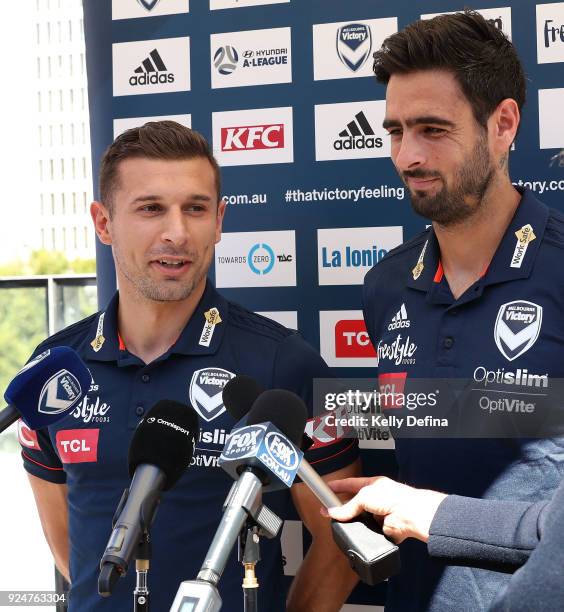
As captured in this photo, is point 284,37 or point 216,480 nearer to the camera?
point 216,480

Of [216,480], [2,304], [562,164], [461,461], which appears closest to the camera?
[461,461]

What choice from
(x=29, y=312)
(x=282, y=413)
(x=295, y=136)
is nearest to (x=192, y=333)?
(x=295, y=136)

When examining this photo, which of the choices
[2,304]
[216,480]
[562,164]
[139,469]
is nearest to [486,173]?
[562,164]

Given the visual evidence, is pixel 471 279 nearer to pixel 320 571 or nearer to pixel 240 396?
pixel 240 396

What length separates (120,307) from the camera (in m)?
1.99

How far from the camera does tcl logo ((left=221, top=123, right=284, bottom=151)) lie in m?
2.30

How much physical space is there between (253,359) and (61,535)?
2.41 ft

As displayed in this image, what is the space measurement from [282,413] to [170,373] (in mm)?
799

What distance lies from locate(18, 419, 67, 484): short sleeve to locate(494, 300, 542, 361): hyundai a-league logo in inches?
41.4

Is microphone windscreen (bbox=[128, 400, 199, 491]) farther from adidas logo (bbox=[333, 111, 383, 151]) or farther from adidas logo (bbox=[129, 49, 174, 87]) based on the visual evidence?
adidas logo (bbox=[129, 49, 174, 87])

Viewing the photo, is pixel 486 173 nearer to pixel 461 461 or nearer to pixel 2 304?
pixel 461 461

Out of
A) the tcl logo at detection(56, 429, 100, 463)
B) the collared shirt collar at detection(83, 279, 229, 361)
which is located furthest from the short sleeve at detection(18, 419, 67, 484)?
the collared shirt collar at detection(83, 279, 229, 361)

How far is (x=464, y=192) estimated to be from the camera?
64.2 inches

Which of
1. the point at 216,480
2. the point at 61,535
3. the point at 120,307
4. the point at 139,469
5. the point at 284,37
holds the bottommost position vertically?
the point at 61,535
